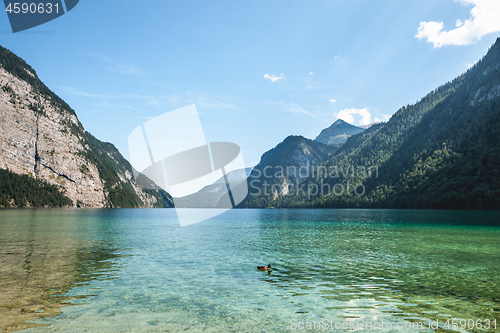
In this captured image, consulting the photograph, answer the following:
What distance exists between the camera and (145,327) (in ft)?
38.2

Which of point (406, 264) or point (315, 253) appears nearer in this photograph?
point (406, 264)

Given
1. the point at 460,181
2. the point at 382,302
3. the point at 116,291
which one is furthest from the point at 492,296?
the point at 460,181

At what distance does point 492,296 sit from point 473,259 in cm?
1617

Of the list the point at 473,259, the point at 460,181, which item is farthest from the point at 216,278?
the point at 460,181

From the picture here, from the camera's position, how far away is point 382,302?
1541 centimetres

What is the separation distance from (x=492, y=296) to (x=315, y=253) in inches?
698

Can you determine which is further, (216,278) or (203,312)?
(216,278)

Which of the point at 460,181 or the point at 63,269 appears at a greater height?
the point at 460,181

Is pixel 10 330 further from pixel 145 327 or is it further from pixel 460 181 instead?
pixel 460 181

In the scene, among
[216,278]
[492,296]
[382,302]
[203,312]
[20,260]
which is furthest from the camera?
[20,260]

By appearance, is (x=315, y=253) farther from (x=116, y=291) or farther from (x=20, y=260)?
(x=20, y=260)

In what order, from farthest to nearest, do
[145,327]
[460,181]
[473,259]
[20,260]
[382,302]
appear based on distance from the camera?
[460,181] < [473,259] < [20,260] < [382,302] < [145,327]

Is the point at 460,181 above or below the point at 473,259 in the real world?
above

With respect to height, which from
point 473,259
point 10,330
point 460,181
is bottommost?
point 473,259
